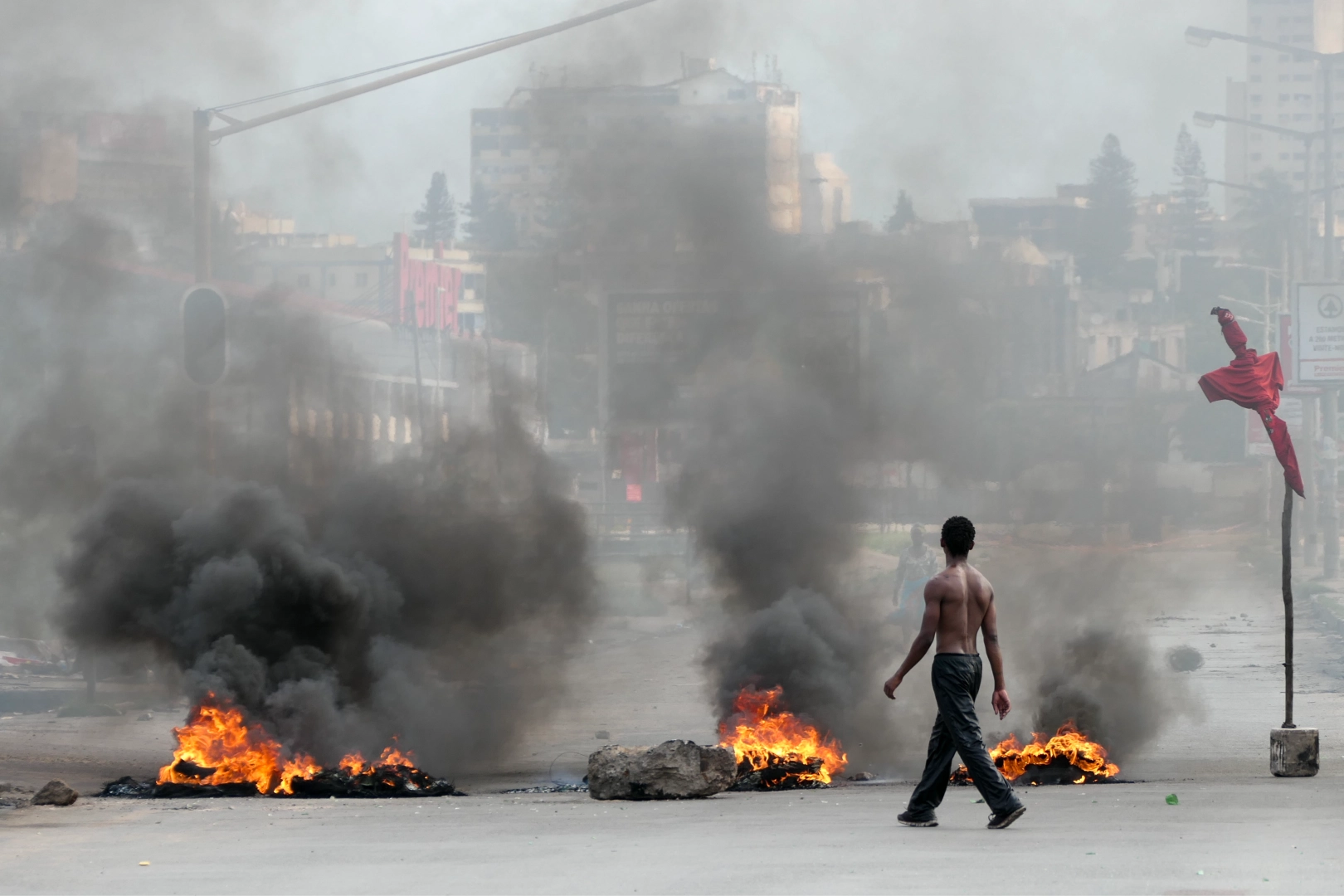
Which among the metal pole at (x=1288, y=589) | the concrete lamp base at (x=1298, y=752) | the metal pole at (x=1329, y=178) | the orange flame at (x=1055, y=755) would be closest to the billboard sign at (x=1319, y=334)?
the metal pole at (x=1329, y=178)

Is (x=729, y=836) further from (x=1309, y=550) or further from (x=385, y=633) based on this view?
(x=1309, y=550)

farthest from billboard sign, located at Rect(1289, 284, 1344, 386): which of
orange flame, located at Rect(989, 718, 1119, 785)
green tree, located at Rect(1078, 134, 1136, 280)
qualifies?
green tree, located at Rect(1078, 134, 1136, 280)

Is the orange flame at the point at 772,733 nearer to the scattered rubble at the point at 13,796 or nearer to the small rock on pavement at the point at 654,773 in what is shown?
the small rock on pavement at the point at 654,773

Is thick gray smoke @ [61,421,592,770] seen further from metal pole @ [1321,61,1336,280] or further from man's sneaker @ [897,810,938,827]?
metal pole @ [1321,61,1336,280]

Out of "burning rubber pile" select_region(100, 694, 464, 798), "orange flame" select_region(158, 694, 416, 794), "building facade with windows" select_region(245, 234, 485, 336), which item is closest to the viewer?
"burning rubber pile" select_region(100, 694, 464, 798)

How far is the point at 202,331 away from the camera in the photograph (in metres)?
13.8

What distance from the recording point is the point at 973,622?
8.30 metres

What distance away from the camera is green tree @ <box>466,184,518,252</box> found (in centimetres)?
2422

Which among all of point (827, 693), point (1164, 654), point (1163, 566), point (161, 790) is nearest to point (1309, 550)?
point (1163, 566)

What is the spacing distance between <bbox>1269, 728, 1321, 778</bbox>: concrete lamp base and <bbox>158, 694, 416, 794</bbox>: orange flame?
19.1 feet

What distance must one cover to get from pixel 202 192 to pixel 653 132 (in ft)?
23.6

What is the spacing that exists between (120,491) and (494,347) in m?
13.4

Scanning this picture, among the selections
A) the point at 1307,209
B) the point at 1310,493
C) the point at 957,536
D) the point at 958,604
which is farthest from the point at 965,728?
the point at 1310,493

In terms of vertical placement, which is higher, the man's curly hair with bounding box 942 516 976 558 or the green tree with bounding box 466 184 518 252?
the green tree with bounding box 466 184 518 252
